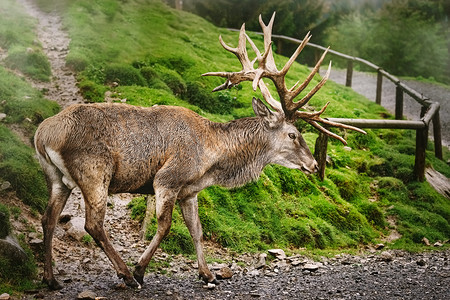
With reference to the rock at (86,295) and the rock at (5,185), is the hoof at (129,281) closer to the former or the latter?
the rock at (86,295)

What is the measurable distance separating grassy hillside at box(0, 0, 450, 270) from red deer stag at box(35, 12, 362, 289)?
1528 millimetres

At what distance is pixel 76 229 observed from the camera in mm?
8297

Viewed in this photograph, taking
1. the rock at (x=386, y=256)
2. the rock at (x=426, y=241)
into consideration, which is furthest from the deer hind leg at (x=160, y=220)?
the rock at (x=426, y=241)

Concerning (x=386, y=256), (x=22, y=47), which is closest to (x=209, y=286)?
(x=386, y=256)

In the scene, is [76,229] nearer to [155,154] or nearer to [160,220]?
[160,220]

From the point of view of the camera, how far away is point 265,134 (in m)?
8.01

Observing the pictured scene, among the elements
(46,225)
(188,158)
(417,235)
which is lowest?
(417,235)

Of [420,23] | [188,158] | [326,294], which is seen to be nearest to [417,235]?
[326,294]

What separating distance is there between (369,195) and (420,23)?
70.5 feet

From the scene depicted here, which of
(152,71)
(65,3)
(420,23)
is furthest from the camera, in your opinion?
(420,23)

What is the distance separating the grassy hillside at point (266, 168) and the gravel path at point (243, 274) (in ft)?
1.54

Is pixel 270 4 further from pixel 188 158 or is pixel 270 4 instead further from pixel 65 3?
pixel 188 158

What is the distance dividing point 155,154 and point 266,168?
4.10 meters

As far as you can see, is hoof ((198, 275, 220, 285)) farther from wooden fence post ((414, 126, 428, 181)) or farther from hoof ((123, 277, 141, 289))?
wooden fence post ((414, 126, 428, 181))
